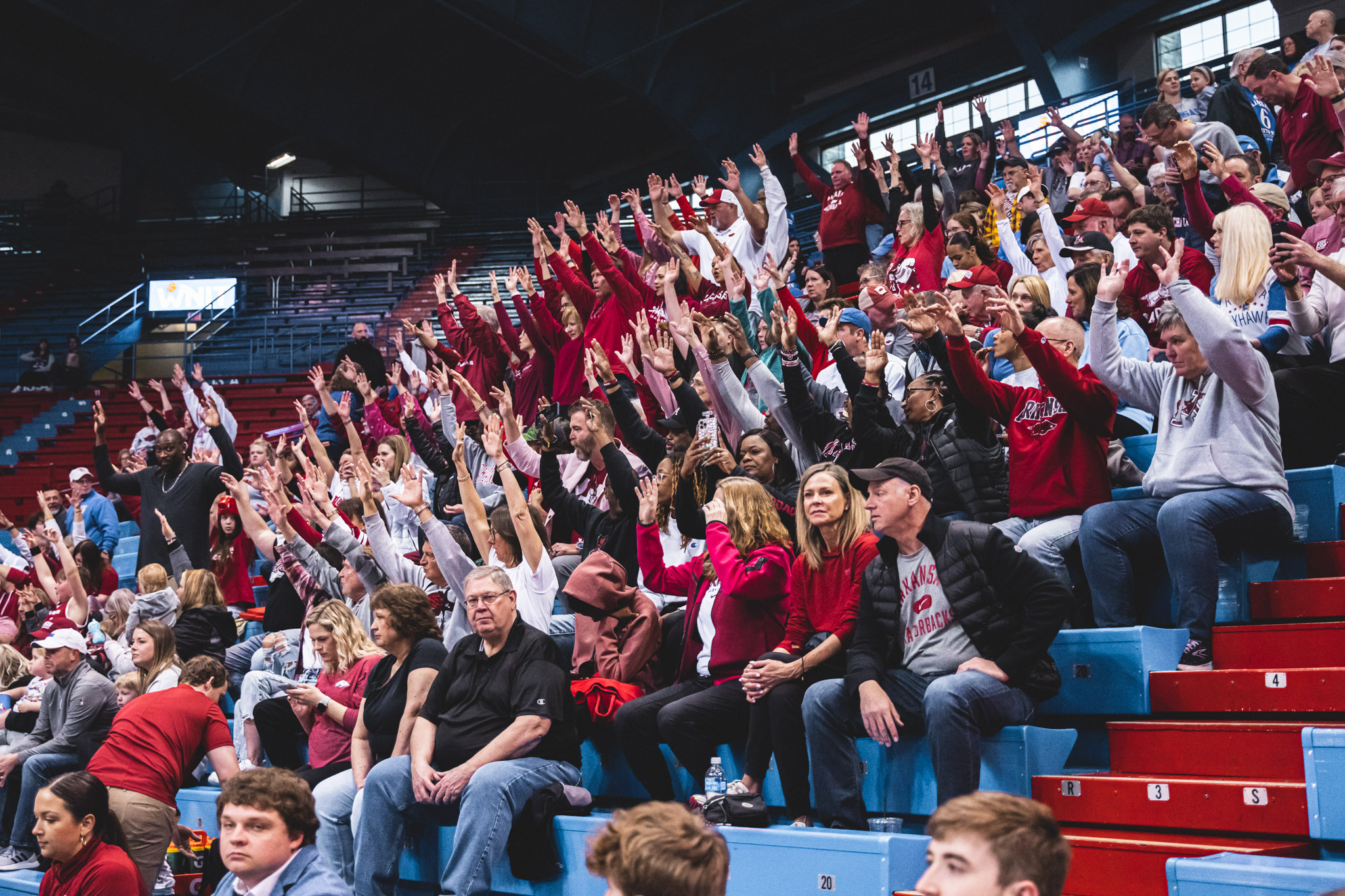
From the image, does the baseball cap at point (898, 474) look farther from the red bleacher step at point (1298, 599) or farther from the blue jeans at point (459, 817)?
the blue jeans at point (459, 817)

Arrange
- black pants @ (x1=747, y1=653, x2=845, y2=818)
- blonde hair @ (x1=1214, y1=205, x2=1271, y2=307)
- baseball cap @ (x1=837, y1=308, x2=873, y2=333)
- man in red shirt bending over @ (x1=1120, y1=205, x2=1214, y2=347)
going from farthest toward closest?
baseball cap @ (x1=837, y1=308, x2=873, y2=333) < man in red shirt bending over @ (x1=1120, y1=205, x2=1214, y2=347) < blonde hair @ (x1=1214, y1=205, x2=1271, y2=307) < black pants @ (x1=747, y1=653, x2=845, y2=818)

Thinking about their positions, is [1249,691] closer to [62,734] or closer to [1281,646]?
[1281,646]

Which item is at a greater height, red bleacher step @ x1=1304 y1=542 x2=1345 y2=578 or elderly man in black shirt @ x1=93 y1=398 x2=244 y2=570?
elderly man in black shirt @ x1=93 y1=398 x2=244 y2=570

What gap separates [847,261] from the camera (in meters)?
11.1

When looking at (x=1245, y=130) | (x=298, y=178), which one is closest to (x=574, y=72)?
(x=298, y=178)

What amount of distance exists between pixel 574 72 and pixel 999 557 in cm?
1620

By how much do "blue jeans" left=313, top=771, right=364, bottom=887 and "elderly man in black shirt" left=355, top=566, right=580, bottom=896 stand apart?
15.7 inches

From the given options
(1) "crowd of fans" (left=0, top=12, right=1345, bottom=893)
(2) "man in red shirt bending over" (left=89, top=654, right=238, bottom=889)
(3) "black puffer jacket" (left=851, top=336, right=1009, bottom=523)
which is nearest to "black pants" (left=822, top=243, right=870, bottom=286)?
(1) "crowd of fans" (left=0, top=12, right=1345, bottom=893)

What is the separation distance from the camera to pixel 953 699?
12.8 ft

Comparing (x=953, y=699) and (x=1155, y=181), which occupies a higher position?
(x=1155, y=181)

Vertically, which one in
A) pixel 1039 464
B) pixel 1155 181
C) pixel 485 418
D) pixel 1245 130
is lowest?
pixel 1039 464

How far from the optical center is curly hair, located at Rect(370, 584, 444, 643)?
18.2 feet

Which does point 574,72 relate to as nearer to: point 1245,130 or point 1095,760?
point 1245,130

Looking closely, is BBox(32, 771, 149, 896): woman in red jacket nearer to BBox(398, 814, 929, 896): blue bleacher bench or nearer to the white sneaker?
BBox(398, 814, 929, 896): blue bleacher bench
